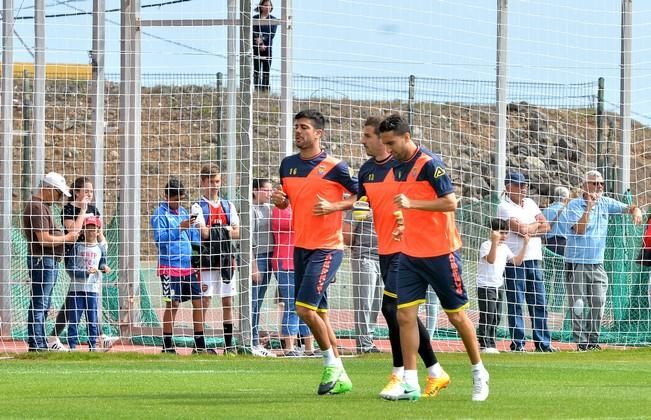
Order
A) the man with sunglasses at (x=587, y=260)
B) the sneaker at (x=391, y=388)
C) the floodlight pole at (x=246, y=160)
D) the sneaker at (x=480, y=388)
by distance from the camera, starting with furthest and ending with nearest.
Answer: the man with sunglasses at (x=587, y=260)
the floodlight pole at (x=246, y=160)
the sneaker at (x=391, y=388)
the sneaker at (x=480, y=388)

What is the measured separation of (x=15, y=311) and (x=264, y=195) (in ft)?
11.9

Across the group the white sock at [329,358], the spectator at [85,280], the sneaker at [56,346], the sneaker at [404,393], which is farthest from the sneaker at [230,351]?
the sneaker at [404,393]

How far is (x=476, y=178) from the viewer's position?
70.0ft

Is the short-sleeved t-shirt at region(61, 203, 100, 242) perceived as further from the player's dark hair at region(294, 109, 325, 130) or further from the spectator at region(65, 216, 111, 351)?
the player's dark hair at region(294, 109, 325, 130)

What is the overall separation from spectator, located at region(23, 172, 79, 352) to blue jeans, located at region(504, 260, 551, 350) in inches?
221

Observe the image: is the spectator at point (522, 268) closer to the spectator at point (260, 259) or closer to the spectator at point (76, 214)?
the spectator at point (260, 259)

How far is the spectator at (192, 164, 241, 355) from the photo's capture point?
57.6ft

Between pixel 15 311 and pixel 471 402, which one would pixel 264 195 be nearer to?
pixel 15 311

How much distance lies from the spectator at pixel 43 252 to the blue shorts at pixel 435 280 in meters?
7.07

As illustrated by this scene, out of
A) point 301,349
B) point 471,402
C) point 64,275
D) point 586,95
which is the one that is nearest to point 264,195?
point 301,349

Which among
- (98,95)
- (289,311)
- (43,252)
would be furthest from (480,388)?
(98,95)

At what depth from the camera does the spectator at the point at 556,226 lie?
62.8ft

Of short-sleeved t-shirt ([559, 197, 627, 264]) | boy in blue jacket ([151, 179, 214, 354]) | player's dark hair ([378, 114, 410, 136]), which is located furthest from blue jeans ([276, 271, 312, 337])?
player's dark hair ([378, 114, 410, 136])

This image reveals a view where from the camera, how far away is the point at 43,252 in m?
17.3
